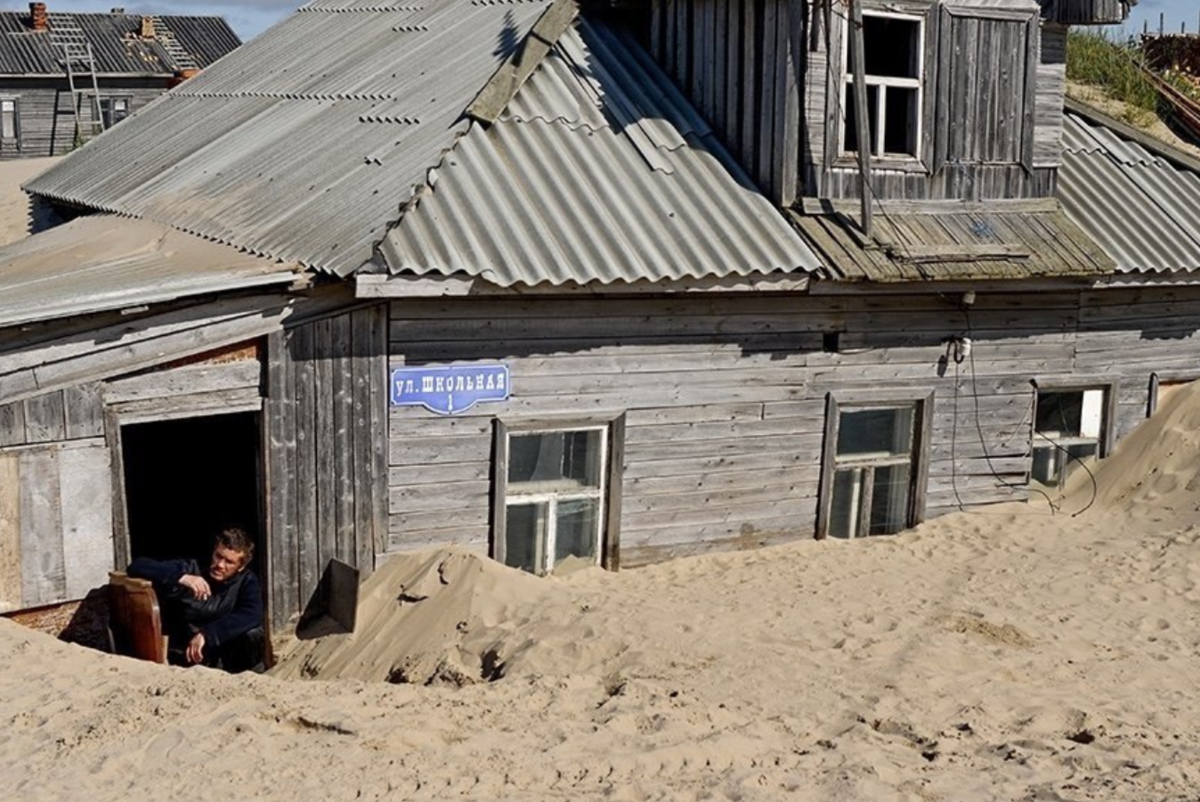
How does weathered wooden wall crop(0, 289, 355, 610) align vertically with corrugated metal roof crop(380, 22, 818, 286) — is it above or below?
below

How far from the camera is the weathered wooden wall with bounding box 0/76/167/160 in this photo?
46.6 meters

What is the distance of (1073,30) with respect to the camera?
3019 cm

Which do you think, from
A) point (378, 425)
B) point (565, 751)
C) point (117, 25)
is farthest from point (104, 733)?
point (117, 25)

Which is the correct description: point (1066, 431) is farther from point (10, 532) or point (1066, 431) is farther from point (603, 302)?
point (10, 532)

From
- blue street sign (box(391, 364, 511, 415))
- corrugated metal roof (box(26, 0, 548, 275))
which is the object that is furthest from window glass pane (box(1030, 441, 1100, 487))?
corrugated metal roof (box(26, 0, 548, 275))

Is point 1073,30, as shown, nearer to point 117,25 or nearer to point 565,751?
point 565,751

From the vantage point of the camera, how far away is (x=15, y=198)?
110ft

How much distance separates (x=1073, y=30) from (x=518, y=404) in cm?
2273

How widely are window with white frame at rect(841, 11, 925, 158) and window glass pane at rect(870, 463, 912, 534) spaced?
9.18 ft

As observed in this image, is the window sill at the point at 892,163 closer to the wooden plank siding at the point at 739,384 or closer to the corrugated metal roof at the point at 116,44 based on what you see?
the wooden plank siding at the point at 739,384

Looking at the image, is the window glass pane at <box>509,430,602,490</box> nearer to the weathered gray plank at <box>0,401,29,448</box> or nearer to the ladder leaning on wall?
the weathered gray plank at <box>0,401,29,448</box>

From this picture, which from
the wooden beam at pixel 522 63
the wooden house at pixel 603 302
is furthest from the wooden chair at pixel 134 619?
the wooden beam at pixel 522 63

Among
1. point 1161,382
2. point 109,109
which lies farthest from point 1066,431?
point 109,109

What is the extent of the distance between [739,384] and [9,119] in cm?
4073
